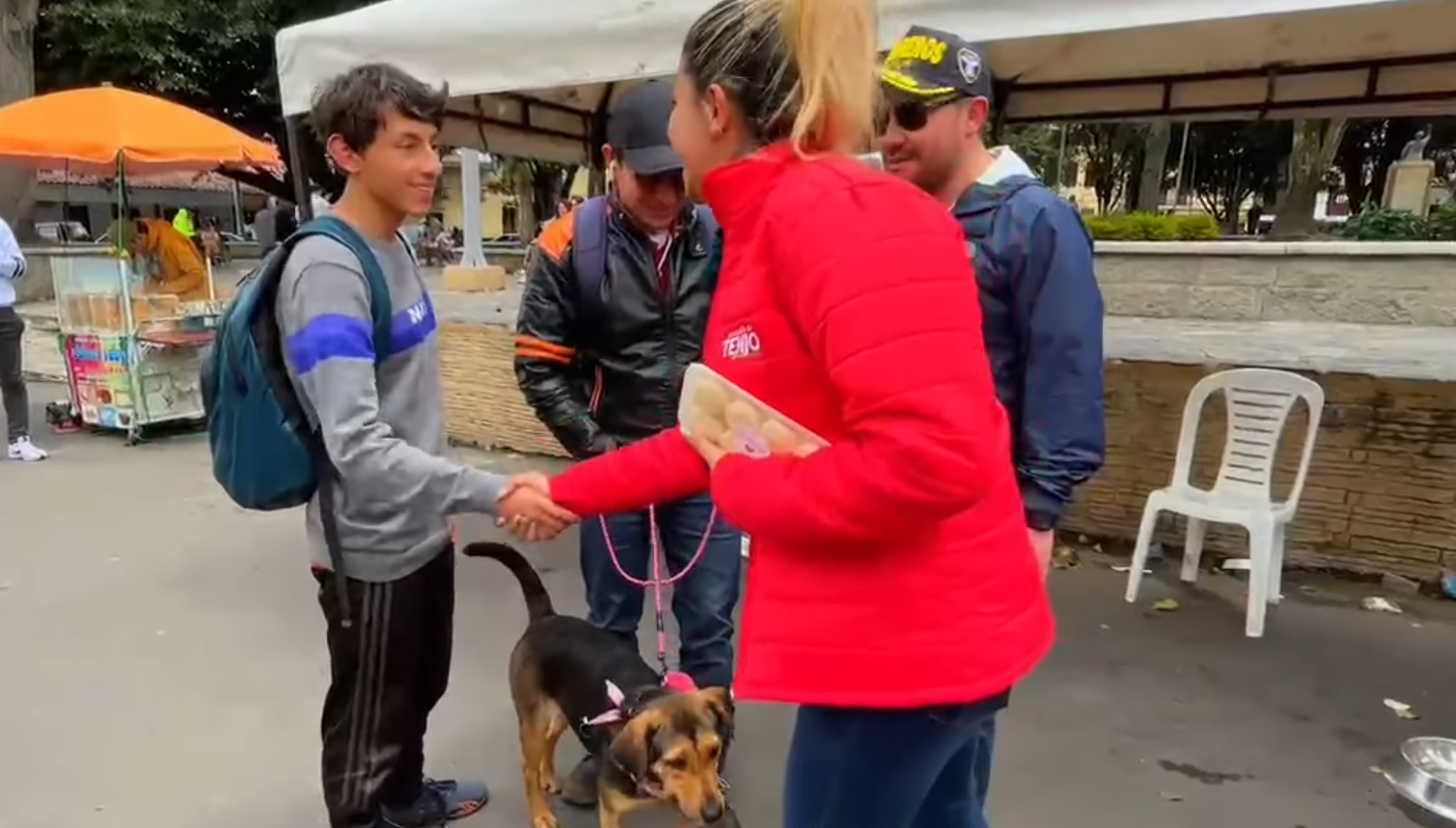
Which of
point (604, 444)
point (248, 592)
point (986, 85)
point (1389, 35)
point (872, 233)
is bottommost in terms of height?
point (248, 592)

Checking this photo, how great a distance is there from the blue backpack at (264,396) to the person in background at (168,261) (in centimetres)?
701

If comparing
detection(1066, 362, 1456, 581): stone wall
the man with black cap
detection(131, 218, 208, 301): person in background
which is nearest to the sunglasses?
the man with black cap

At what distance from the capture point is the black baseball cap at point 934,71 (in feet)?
7.02

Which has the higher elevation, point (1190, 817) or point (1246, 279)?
point (1246, 279)

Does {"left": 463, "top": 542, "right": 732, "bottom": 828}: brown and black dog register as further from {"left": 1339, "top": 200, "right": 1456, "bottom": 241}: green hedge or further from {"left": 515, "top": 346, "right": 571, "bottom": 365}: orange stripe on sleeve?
{"left": 1339, "top": 200, "right": 1456, "bottom": 241}: green hedge

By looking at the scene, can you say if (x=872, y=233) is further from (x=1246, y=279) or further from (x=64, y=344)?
(x=1246, y=279)

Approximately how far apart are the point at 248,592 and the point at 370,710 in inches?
103

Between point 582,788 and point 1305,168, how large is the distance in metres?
21.8

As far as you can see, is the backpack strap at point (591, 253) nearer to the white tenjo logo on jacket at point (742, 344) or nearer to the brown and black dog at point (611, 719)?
the brown and black dog at point (611, 719)

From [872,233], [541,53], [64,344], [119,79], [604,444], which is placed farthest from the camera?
[119,79]

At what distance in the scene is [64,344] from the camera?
8.02 m

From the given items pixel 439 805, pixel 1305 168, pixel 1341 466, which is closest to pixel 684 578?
pixel 439 805

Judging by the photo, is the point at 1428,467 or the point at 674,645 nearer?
the point at 674,645

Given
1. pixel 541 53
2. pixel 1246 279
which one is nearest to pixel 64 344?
pixel 541 53
